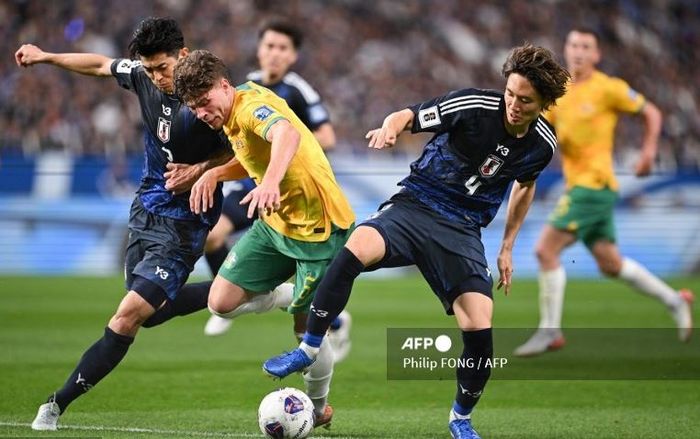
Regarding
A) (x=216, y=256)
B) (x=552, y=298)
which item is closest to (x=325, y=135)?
(x=216, y=256)

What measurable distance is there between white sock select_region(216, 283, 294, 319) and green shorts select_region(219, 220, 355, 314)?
0.59 ft

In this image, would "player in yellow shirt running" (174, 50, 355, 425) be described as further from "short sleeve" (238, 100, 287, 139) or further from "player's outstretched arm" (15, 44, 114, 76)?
"player's outstretched arm" (15, 44, 114, 76)

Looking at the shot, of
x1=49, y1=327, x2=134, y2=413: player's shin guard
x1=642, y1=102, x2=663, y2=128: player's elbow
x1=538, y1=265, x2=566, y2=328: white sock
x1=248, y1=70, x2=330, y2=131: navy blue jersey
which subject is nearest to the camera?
x1=49, y1=327, x2=134, y2=413: player's shin guard

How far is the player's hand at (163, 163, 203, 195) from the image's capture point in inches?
257

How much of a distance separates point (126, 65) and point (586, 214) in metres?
4.84

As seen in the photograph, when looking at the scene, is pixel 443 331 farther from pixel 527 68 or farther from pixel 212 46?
pixel 212 46

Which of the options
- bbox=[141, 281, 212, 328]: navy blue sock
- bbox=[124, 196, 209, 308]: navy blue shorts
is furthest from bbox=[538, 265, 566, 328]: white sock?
bbox=[124, 196, 209, 308]: navy blue shorts

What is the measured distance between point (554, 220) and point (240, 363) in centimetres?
306

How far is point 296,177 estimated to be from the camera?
6184mm

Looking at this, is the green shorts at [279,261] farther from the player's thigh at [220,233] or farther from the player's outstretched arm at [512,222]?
the player's thigh at [220,233]

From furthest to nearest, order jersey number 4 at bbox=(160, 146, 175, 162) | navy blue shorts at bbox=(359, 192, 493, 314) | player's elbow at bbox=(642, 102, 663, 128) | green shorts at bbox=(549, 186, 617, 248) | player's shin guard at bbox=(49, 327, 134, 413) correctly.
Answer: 1. player's elbow at bbox=(642, 102, 663, 128)
2. green shorts at bbox=(549, 186, 617, 248)
3. jersey number 4 at bbox=(160, 146, 175, 162)
4. player's shin guard at bbox=(49, 327, 134, 413)
5. navy blue shorts at bbox=(359, 192, 493, 314)

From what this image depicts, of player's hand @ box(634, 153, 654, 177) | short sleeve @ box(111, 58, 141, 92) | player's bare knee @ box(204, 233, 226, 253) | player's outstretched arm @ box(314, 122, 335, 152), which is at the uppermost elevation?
short sleeve @ box(111, 58, 141, 92)

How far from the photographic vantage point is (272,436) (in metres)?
5.79

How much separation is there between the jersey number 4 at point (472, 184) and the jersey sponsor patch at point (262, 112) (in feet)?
3.84
